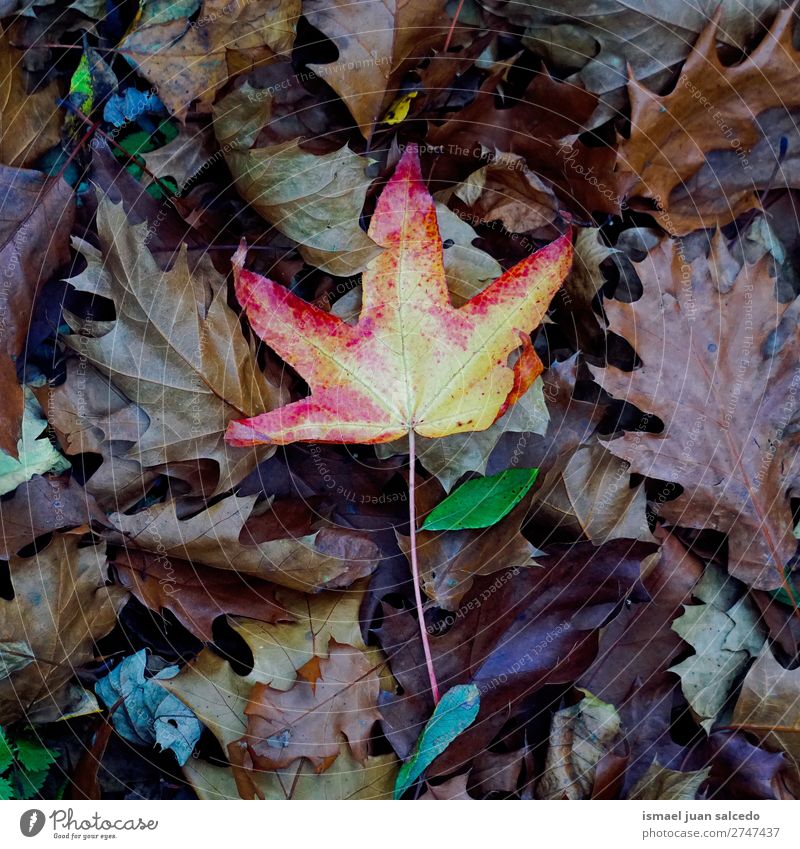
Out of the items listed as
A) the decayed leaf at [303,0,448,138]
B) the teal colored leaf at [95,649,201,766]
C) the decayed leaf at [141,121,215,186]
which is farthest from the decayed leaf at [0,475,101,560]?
the decayed leaf at [303,0,448,138]

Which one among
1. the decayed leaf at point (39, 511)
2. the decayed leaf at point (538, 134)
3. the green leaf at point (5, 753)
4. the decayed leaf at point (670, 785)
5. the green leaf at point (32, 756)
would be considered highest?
the decayed leaf at point (538, 134)

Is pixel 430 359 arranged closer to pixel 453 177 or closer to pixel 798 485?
pixel 453 177

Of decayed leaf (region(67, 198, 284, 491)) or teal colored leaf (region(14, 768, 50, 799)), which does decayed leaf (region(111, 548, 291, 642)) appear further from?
teal colored leaf (region(14, 768, 50, 799))

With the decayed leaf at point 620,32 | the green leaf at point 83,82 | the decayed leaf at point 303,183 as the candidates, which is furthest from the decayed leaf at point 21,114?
the decayed leaf at point 620,32

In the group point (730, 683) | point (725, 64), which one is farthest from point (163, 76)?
point (730, 683)

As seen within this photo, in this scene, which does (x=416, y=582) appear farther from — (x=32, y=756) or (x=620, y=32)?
(x=620, y=32)

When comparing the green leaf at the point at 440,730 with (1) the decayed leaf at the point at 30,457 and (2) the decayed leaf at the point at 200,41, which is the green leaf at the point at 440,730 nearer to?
(1) the decayed leaf at the point at 30,457

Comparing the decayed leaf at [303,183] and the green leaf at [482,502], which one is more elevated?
the decayed leaf at [303,183]
